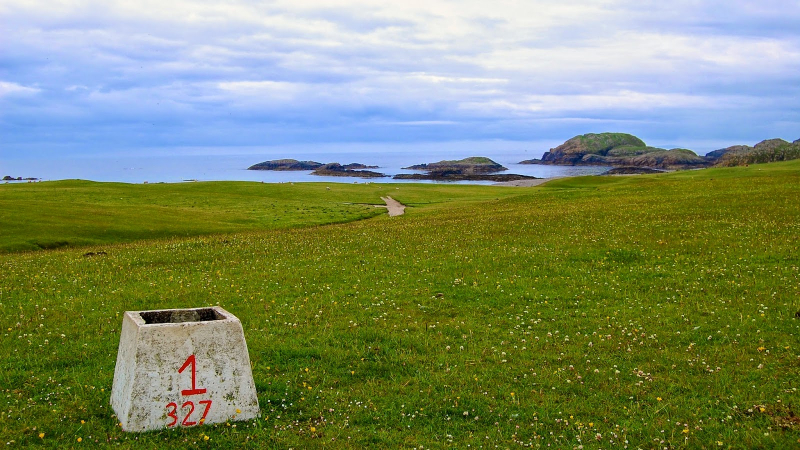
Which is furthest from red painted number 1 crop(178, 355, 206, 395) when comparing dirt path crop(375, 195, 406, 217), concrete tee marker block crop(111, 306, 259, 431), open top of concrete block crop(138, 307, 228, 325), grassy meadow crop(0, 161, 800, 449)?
dirt path crop(375, 195, 406, 217)

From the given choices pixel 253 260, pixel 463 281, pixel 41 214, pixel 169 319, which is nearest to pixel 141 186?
pixel 41 214

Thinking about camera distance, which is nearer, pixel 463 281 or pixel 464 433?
pixel 464 433

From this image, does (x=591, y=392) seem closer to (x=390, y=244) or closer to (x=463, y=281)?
(x=463, y=281)

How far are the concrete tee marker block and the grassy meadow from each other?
0.32 meters

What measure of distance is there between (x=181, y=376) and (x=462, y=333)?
7331 mm

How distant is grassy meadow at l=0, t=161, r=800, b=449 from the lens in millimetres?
9547

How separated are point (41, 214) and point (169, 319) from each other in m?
42.6

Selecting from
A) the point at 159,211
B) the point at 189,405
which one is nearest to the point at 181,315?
the point at 189,405

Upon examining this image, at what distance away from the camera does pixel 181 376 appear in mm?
9453

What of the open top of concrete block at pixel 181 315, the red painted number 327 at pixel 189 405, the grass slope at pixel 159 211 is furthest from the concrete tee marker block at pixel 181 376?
the grass slope at pixel 159 211

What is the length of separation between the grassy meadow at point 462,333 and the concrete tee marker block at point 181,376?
0.32 meters

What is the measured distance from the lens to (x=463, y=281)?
66.4ft

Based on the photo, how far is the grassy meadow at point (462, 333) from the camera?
9547mm

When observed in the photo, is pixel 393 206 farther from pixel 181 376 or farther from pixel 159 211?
pixel 181 376
